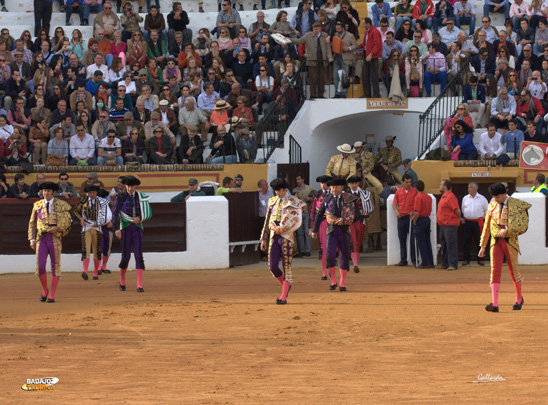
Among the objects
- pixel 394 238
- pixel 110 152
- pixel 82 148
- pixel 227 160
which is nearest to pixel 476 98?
pixel 394 238

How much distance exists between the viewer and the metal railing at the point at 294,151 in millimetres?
20109

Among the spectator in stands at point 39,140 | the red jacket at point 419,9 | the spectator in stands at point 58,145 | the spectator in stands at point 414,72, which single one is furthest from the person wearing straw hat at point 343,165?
the spectator in stands at point 39,140

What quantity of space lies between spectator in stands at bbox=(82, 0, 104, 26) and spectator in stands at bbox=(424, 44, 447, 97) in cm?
868

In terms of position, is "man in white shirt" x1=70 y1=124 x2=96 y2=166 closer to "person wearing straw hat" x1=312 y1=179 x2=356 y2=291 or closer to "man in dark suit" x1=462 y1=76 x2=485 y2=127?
"person wearing straw hat" x1=312 y1=179 x2=356 y2=291

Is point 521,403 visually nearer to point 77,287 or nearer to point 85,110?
point 77,287

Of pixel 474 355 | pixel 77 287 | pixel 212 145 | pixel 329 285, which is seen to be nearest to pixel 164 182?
pixel 212 145

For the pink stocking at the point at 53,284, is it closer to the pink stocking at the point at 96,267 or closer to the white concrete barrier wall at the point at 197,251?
the pink stocking at the point at 96,267

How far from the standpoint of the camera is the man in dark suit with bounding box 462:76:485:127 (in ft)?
65.5

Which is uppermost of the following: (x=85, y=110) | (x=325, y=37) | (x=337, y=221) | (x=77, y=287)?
(x=325, y=37)

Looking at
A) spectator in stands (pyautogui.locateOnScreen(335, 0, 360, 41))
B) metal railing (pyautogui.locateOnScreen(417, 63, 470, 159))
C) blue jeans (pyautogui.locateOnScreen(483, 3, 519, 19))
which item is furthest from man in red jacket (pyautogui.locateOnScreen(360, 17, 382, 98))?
blue jeans (pyautogui.locateOnScreen(483, 3, 519, 19))

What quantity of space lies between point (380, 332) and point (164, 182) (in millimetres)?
9204

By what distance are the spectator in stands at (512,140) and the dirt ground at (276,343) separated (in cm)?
431

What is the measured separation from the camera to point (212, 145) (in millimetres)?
19578

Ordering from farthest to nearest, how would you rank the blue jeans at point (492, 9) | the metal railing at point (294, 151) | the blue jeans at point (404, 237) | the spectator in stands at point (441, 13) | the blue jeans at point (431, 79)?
1. the blue jeans at point (492, 9)
2. the spectator in stands at point (441, 13)
3. the blue jeans at point (431, 79)
4. the metal railing at point (294, 151)
5. the blue jeans at point (404, 237)
